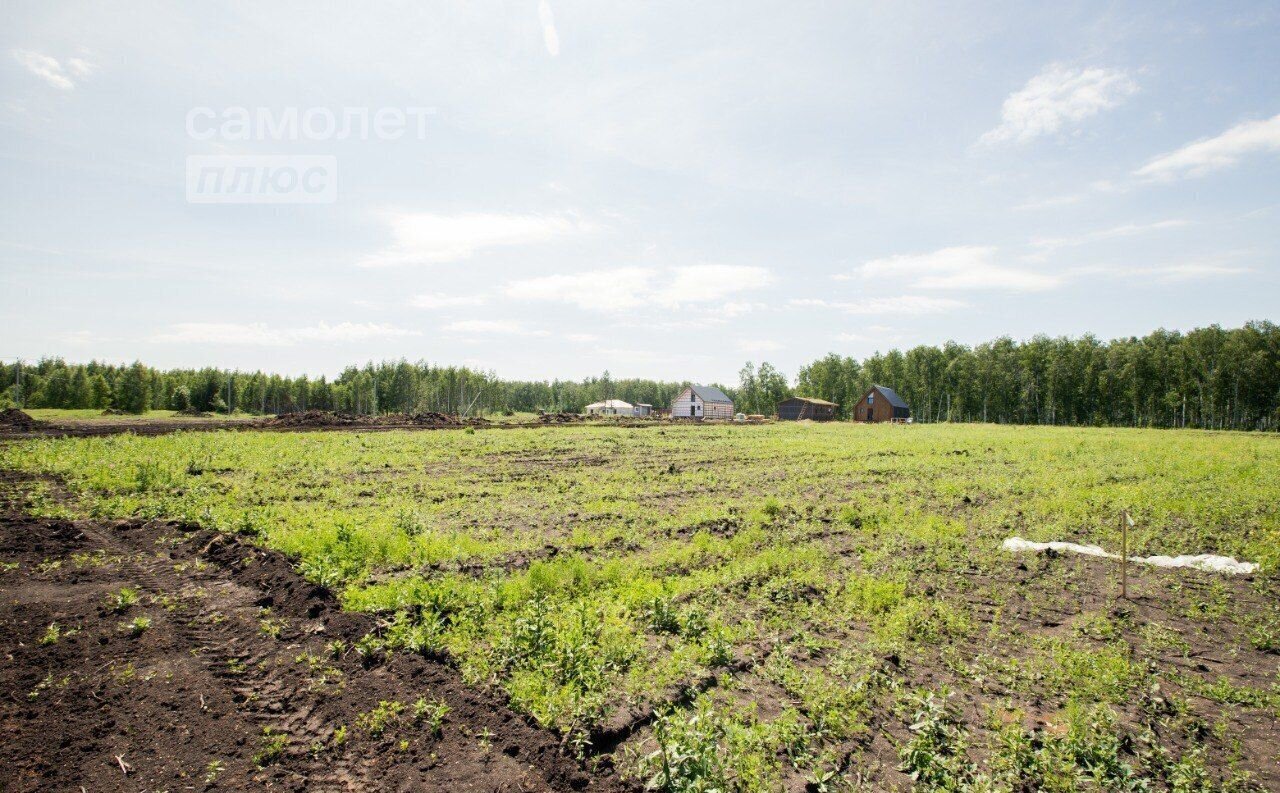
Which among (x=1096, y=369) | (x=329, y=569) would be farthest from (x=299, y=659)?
(x=1096, y=369)

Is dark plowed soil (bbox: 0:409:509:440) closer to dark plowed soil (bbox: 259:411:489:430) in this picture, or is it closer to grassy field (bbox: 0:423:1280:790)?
dark plowed soil (bbox: 259:411:489:430)

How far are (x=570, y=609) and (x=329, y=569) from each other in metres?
4.73

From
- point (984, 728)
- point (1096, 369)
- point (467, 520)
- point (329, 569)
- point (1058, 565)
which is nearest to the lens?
point (984, 728)

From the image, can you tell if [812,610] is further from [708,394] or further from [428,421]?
[708,394]

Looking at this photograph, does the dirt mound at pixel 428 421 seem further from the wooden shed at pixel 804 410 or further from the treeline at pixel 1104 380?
the treeline at pixel 1104 380

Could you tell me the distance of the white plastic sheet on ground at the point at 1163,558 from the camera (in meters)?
10.6

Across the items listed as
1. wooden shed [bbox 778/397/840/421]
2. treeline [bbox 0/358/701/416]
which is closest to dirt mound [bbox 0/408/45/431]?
treeline [bbox 0/358/701/416]

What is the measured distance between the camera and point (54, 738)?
513 centimetres

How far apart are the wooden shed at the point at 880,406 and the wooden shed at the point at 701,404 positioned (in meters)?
22.4

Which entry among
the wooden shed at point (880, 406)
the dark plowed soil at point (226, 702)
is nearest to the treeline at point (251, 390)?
the wooden shed at point (880, 406)

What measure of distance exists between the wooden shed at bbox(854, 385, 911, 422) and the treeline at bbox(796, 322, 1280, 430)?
49.4 ft

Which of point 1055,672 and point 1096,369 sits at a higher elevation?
point 1096,369

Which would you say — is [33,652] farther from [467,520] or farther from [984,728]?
[984,728]

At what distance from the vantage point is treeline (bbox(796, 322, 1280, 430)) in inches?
2677
